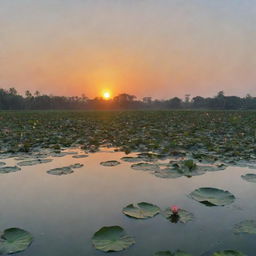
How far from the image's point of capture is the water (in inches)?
69.6

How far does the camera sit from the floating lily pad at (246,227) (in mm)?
1925

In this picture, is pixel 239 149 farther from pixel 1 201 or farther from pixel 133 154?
pixel 1 201

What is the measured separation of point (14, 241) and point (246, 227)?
6.02 ft

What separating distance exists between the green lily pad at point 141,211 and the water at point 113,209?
0.06m

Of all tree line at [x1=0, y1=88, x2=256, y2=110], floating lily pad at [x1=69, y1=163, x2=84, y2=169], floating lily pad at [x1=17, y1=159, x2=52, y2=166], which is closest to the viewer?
floating lily pad at [x1=69, y1=163, x2=84, y2=169]

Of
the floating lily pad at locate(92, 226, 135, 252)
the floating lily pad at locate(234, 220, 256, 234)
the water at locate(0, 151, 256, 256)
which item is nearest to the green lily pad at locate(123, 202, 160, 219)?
the water at locate(0, 151, 256, 256)

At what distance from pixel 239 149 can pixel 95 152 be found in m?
3.21

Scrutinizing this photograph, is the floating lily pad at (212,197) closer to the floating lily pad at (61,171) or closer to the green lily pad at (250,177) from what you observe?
the green lily pad at (250,177)

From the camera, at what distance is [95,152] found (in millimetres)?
5406

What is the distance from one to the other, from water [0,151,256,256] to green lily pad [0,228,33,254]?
56mm

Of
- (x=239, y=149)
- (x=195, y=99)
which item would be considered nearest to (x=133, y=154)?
(x=239, y=149)

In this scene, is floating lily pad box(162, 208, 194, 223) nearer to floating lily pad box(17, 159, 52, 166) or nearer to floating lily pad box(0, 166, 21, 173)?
floating lily pad box(0, 166, 21, 173)

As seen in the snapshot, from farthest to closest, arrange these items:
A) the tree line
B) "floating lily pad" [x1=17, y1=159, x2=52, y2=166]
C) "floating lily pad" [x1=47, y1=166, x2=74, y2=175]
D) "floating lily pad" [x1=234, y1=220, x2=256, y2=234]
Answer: the tree line, "floating lily pad" [x1=17, y1=159, x2=52, y2=166], "floating lily pad" [x1=47, y1=166, x2=74, y2=175], "floating lily pad" [x1=234, y1=220, x2=256, y2=234]

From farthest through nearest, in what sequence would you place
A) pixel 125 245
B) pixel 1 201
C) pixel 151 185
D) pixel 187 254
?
pixel 151 185 < pixel 1 201 < pixel 125 245 < pixel 187 254
